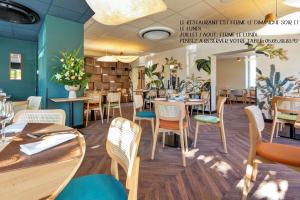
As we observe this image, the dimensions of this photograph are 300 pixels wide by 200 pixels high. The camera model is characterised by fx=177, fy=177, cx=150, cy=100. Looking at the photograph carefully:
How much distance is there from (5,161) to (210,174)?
2.08m

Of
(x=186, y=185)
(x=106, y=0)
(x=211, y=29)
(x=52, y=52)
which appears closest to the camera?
(x=106, y=0)

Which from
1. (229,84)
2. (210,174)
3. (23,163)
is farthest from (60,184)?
(229,84)

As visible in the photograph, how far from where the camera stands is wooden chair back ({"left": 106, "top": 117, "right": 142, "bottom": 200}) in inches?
31.4

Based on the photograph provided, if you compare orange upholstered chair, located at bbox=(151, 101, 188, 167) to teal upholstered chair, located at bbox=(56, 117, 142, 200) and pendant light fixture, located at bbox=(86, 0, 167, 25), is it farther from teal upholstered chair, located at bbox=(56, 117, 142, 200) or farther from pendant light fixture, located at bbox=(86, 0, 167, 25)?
teal upholstered chair, located at bbox=(56, 117, 142, 200)

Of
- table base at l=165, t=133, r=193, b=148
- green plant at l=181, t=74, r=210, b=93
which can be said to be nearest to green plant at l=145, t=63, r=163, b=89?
green plant at l=181, t=74, r=210, b=93

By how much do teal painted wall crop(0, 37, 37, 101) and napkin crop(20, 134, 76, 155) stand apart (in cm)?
689

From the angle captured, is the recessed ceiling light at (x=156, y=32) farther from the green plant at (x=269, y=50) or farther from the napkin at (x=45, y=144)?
the napkin at (x=45, y=144)

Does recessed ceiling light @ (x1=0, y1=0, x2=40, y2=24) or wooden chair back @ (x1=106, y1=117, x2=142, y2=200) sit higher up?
recessed ceiling light @ (x1=0, y1=0, x2=40, y2=24)

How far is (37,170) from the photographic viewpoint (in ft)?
2.14

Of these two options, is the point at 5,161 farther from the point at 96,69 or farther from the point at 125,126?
the point at 96,69

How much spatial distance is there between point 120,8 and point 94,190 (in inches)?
67.2

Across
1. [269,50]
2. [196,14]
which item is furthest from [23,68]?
[269,50]

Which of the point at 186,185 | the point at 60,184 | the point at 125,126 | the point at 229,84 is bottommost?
the point at 186,185

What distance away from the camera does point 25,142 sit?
3.15 ft
